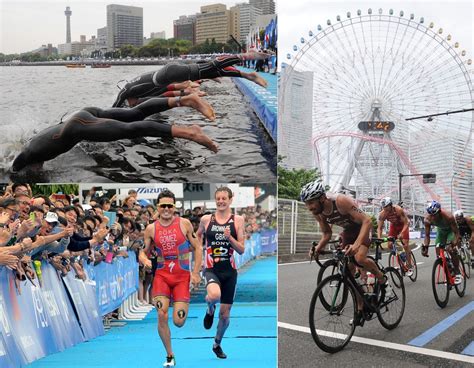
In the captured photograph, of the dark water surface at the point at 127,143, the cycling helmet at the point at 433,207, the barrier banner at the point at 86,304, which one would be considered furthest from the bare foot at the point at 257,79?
the barrier banner at the point at 86,304

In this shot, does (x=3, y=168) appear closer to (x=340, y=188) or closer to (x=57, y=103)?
(x=57, y=103)

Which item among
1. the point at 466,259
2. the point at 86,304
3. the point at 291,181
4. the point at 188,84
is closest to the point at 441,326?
the point at 466,259

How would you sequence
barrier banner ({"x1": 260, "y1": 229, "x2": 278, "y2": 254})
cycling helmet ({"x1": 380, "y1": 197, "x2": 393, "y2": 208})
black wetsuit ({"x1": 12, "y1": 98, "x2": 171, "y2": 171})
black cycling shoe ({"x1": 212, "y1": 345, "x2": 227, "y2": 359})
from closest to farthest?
1. black cycling shoe ({"x1": 212, "y1": 345, "x2": 227, "y2": 359})
2. black wetsuit ({"x1": 12, "y1": 98, "x2": 171, "y2": 171})
3. barrier banner ({"x1": 260, "y1": 229, "x2": 278, "y2": 254})
4. cycling helmet ({"x1": 380, "y1": 197, "x2": 393, "y2": 208})

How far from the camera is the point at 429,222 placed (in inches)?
188

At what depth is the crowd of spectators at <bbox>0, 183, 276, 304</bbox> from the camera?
3469 mm

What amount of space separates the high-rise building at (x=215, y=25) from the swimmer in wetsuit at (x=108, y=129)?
14.5 inches

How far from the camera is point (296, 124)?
14.3 feet

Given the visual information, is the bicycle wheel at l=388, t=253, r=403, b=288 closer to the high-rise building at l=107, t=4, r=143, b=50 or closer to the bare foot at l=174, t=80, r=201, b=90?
the bare foot at l=174, t=80, r=201, b=90

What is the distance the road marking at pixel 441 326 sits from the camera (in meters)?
4.24

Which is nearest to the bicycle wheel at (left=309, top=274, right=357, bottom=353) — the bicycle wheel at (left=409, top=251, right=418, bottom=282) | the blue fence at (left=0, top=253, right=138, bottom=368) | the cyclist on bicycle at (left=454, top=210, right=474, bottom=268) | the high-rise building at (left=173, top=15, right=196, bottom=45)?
the bicycle wheel at (left=409, top=251, right=418, bottom=282)

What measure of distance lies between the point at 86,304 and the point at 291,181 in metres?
1.69

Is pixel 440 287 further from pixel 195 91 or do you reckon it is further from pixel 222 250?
pixel 195 91

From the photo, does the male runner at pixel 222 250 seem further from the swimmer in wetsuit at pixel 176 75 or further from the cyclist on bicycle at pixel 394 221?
the cyclist on bicycle at pixel 394 221

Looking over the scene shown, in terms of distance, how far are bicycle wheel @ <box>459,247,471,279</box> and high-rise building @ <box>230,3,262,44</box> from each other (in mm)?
2547
